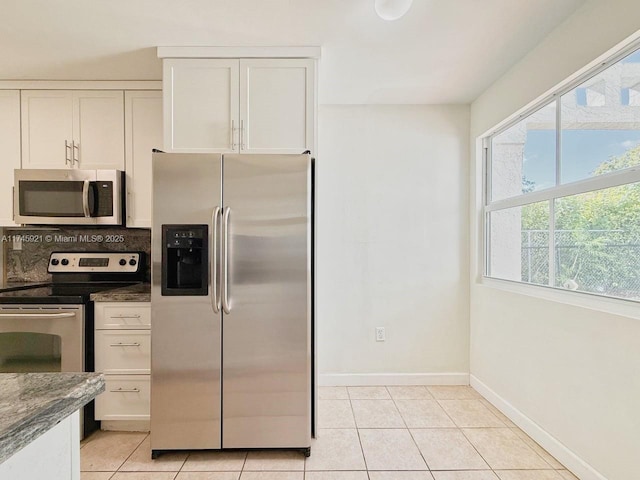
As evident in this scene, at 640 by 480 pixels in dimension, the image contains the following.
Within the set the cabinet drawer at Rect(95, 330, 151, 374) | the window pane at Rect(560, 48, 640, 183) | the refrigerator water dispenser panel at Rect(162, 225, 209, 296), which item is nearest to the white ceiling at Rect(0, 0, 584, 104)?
the window pane at Rect(560, 48, 640, 183)

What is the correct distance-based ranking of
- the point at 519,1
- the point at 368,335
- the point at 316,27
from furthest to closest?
the point at 368,335
the point at 316,27
the point at 519,1

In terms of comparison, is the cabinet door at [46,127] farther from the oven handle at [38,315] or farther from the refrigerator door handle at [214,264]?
the refrigerator door handle at [214,264]

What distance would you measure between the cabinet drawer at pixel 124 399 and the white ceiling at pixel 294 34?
80.9 inches

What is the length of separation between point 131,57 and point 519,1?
2.26 m

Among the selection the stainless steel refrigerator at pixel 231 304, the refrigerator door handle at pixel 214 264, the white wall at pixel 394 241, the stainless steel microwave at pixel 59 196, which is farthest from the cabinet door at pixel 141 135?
the white wall at pixel 394 241

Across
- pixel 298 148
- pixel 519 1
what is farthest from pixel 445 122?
pixel 298 148

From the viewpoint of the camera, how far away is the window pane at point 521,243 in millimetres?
2277

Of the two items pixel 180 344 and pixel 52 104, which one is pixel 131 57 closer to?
pixel 52 104

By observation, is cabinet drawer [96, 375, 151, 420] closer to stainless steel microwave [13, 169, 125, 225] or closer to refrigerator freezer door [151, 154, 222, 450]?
refrigerator freezer door [151, 154, 222, 450]

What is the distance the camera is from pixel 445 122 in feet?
10.3

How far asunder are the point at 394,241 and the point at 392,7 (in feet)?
6.18

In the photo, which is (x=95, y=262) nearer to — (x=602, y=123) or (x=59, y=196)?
(x=59, y=196)

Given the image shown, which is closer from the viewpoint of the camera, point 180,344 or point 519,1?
point 519,1

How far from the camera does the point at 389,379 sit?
10.2 ft
